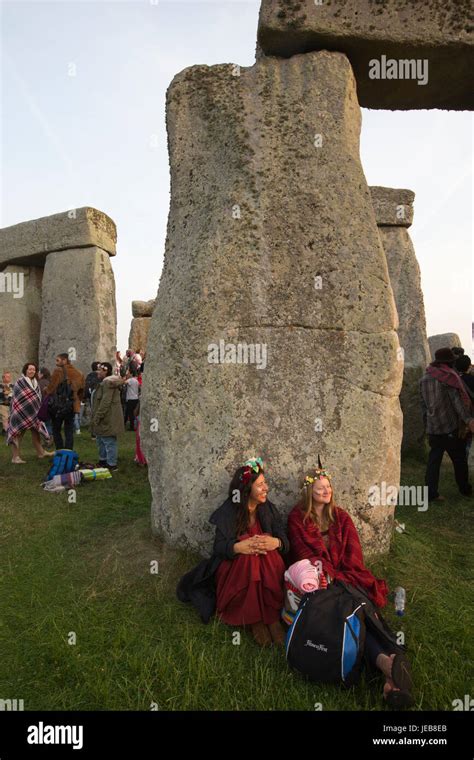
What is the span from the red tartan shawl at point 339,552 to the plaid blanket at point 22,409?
5216mm

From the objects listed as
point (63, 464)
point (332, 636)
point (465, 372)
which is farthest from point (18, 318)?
point (332, 636)

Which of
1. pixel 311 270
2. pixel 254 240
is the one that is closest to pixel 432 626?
pixel 311 270

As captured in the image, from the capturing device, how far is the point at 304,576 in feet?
9.42

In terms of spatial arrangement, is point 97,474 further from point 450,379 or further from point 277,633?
point 450,379

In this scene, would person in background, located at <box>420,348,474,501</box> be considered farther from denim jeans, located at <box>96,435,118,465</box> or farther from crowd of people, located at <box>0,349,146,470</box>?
denim jeans, located at <box>96,435,118,465</box>

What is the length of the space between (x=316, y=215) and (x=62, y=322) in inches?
288

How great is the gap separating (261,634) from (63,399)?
5468mm

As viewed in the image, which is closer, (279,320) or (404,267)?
(279,320)

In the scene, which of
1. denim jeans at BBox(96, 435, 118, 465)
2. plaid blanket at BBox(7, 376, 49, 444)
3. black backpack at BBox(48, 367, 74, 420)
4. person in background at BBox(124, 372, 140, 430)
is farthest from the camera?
person in background at BBox(124, 372, 140, 430)

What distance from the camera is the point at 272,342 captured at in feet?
12.4

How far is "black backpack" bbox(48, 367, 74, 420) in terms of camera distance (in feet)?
25.1

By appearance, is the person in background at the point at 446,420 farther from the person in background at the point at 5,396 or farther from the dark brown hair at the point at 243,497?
the person in background at the point at 5,396

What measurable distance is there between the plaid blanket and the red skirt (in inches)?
203

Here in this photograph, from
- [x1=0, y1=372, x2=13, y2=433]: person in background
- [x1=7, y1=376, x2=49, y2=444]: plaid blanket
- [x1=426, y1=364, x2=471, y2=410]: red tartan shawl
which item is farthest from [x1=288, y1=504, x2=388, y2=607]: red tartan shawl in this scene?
[x1=0, y1=372, x2=13, y2=433]: person in background
